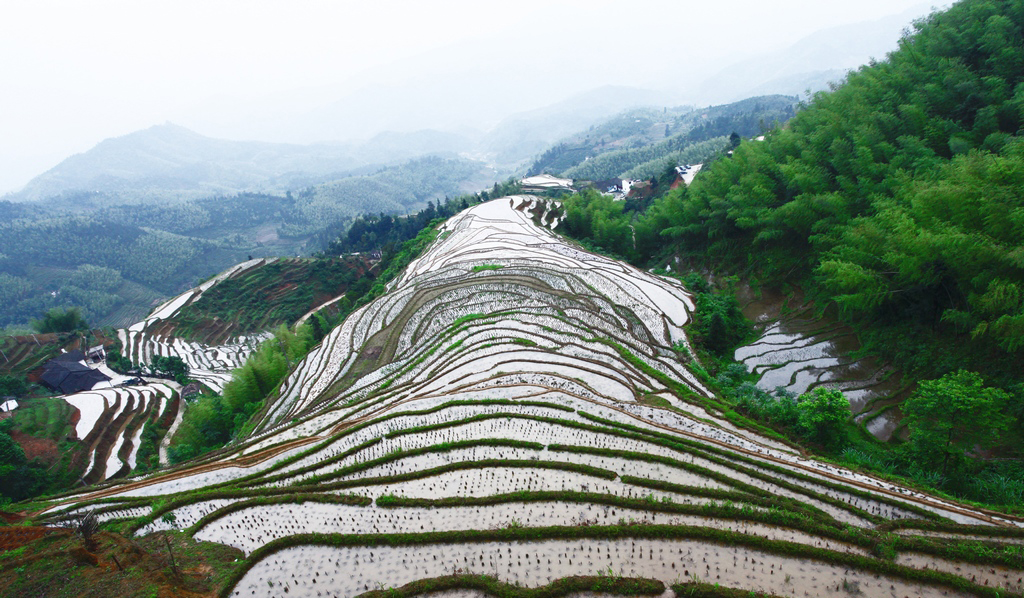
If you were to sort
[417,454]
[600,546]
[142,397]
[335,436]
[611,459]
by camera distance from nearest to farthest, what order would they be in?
[600,546] < [611,459] < [417,454] < [335,436] < [142,397]

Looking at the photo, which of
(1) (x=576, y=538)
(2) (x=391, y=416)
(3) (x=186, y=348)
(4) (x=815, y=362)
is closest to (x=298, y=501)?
(2) (x=391, y=416)

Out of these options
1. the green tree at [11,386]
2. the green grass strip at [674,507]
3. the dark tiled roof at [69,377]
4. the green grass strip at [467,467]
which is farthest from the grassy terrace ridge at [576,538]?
the green tree at [11,386]

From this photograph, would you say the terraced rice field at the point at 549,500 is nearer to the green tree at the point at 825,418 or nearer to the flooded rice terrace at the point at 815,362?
the green tree at the point at 825,418

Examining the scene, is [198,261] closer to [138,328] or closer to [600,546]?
[138,328]

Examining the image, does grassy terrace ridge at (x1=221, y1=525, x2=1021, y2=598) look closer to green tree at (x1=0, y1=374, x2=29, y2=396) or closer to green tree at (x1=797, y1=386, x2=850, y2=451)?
green tree at (x1=797, y1=386, x2=850, y2=451)

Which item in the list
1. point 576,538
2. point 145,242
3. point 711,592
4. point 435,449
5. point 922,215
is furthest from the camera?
point 145,242

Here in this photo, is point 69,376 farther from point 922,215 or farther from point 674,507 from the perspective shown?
point 922,215

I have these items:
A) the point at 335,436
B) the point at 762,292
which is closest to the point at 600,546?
the point at 335,436
